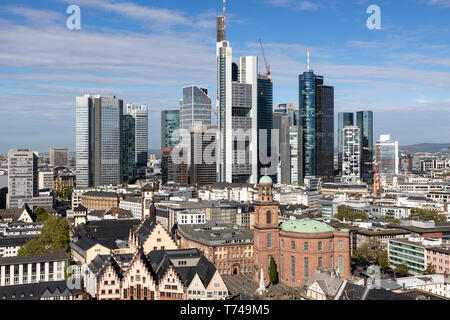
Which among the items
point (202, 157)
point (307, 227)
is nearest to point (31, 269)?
point (307, 227)

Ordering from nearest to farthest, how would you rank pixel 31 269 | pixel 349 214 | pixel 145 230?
pixel 31 269 → pixel 145 230 → pixel 349 214

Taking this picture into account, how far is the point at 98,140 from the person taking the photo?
19400 cm

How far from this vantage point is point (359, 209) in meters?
119

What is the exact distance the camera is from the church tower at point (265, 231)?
2399 inches

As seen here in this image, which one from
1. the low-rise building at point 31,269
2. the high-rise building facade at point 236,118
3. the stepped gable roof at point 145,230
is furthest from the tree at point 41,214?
the high-rise building facade at point 236,118

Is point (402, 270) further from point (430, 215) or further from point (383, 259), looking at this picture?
point (430, 215)

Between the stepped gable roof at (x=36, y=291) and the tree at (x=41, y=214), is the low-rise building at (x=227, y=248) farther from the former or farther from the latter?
the tree at (x=41, y=214)

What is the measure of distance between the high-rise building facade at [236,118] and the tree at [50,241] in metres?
104

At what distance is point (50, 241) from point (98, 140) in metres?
117

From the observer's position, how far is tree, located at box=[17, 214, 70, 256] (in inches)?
2906

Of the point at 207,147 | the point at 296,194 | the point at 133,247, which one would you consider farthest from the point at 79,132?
the point at 133,247
